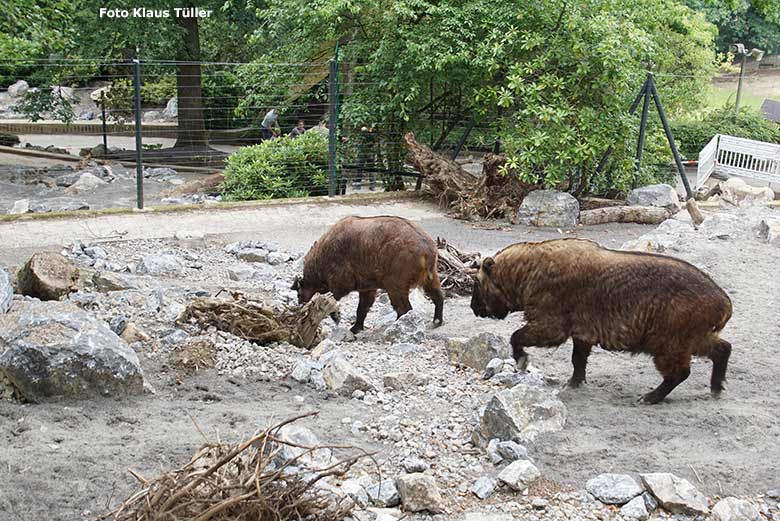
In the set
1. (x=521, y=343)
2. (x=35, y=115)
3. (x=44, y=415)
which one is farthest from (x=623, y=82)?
(x=35, y=115)

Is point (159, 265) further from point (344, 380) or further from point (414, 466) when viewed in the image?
point (414, 466)

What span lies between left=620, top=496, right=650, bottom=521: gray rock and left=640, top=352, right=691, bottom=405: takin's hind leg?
5.01 ft

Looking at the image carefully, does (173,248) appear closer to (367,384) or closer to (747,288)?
(367,384)

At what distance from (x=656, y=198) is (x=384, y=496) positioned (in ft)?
34.4

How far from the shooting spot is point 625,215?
44.6 feet

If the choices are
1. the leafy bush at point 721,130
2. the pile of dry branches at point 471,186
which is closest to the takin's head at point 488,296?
the pile of dry branches at point 471,186

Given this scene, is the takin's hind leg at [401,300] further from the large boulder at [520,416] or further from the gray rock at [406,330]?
the large boulder at [520,416]

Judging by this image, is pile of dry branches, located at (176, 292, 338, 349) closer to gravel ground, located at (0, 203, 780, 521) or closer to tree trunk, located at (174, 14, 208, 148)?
gravel ground, located at (0, 203, 780, 521)

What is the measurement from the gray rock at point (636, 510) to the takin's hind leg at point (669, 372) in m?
1.53

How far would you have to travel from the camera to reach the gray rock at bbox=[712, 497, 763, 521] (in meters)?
4.46

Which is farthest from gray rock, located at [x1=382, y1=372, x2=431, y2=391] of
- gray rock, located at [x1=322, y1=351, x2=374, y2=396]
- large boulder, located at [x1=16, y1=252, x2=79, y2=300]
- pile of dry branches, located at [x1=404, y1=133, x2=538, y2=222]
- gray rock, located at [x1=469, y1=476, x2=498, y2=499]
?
pile of dry branches, located at [x1=404, y1=133, x2=538, y2=222]

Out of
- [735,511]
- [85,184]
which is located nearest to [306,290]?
[735,511]

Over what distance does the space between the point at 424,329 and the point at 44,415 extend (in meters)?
3.63

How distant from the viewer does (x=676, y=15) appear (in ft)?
60.6
